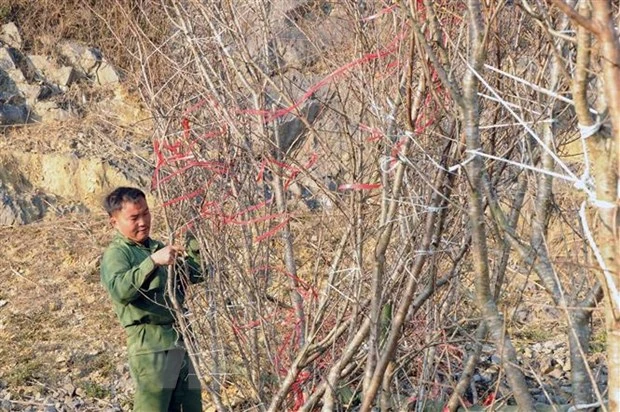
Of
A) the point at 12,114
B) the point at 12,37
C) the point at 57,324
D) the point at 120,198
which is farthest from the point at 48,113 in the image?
the point at 120,198

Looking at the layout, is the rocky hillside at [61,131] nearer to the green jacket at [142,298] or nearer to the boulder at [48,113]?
the boulder at [48,113]

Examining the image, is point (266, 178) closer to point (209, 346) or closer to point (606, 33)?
point (209, 346)

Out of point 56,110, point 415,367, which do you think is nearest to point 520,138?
point 415,367

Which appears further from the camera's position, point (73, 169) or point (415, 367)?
point (73, 169)

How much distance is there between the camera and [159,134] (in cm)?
457

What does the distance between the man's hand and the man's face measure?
44 centimetres

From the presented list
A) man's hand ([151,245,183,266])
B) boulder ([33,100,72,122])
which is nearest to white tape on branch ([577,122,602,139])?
man's hand ([151,245,183,266])

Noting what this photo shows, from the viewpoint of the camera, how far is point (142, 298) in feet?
15.1

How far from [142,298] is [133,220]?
34 centimetres

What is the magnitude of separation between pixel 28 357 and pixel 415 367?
3.22 metres

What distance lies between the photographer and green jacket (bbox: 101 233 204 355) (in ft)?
14.7

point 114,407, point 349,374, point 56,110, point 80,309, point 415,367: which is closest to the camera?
point 349,374

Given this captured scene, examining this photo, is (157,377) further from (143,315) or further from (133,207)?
(133,207)

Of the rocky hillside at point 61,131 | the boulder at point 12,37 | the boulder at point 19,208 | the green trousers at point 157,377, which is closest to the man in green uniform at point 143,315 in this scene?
the green trousers at point 157,377
